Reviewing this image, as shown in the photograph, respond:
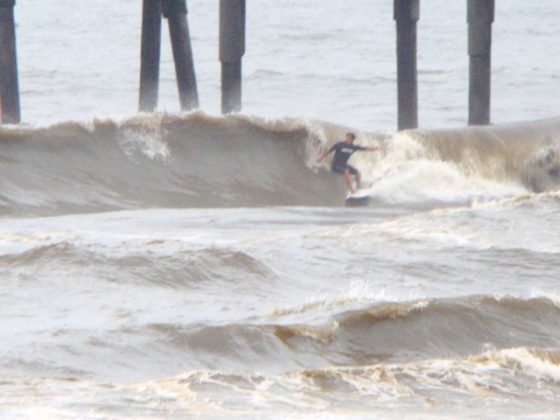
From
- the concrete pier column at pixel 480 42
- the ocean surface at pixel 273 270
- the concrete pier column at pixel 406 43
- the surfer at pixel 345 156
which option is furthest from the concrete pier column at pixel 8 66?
the concrete pier column at pixel 480 42

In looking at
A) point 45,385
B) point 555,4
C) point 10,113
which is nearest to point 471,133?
point 10,113

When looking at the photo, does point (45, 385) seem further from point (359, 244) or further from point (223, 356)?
point (359, 244)

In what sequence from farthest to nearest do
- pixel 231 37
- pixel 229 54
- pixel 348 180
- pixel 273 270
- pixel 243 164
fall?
pixel 243 164 → pixel 348 180 → pixel 229 54 → pixel 231 37 → pixel 273 270

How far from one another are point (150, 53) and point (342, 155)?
2466 mm

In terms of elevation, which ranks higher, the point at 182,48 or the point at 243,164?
the point at 182,48

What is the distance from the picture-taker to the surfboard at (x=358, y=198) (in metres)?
16.5

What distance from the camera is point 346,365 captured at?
347 inches

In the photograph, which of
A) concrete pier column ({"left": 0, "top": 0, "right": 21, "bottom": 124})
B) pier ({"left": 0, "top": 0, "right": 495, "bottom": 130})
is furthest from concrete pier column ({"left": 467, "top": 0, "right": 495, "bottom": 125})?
concrete pier column ({"left": 0, "top": 0, "right": 21, "bottom": 124})

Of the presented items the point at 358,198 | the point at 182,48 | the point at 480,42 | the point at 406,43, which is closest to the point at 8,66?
the point at 182,48

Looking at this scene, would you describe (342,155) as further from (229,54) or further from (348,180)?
(229,54)

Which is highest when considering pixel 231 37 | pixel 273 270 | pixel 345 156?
pixel 231 37

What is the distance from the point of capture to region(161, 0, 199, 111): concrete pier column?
1745 cm

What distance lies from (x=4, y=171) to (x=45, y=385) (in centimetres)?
940

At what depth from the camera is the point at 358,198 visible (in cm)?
1669
